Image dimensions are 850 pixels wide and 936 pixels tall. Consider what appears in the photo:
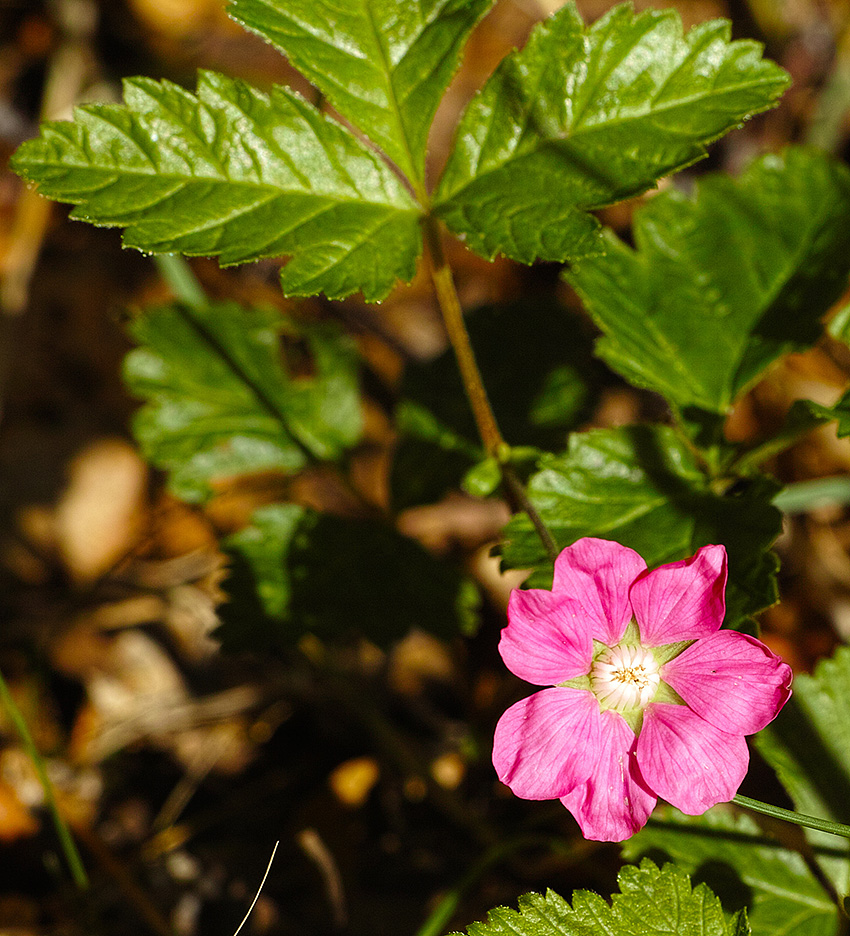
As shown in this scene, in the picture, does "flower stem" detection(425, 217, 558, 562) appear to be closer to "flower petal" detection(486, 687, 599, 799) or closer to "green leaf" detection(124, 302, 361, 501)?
"flower petal" detection(486, 687, 599, 799)

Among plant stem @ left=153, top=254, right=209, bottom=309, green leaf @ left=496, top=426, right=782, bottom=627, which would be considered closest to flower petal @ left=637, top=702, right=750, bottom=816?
green leaf @ left=496, top=426, right=782, bottom=627

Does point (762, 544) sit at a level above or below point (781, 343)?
below

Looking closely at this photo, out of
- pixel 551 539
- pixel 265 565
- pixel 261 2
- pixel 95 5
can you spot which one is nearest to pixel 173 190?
pixel 261 2

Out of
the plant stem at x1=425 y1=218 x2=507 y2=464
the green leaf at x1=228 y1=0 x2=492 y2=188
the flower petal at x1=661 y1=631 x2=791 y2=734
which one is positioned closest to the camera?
the flower petal at x1=661 y1=631 x2=791 y2=734

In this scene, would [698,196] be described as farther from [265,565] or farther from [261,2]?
[265,565]

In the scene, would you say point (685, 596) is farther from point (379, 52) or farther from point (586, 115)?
point (379, 52)

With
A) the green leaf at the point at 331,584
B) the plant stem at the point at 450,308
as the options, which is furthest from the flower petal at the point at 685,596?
the green leaf at the point at 331,584

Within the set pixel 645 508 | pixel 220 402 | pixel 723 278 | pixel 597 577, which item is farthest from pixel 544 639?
pixel 220 402
